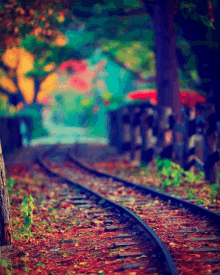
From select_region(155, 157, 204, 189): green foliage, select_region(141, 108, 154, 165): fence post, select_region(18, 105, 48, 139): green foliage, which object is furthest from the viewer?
select_region(18, 105, 48, 139): green foliage

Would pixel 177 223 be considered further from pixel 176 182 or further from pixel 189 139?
pixel 189 139

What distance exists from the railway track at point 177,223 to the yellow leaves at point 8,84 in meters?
21.4

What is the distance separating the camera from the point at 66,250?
471 centimetres

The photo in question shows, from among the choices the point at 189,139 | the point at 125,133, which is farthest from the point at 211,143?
the point at 125,133

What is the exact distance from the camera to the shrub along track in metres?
4.00

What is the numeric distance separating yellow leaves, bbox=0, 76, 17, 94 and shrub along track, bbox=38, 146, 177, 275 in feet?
76.0

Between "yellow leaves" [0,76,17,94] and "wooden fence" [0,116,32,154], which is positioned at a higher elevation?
"yellow leaves" [0,76,17,94]

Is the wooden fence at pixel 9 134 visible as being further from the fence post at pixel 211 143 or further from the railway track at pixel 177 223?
the fence post at pixel 211 143

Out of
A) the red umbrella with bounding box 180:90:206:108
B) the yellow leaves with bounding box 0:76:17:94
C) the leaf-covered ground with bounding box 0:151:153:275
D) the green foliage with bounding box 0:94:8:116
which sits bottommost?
the leaf-covered ground with bounding box 0:151:153:275

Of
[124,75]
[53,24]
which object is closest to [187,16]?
[53,24]

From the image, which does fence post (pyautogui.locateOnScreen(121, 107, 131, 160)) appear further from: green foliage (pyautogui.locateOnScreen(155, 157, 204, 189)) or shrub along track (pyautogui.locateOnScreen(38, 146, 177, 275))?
shrub along track (pyautogui.locateOnScreen(38, 146, 177, 275))

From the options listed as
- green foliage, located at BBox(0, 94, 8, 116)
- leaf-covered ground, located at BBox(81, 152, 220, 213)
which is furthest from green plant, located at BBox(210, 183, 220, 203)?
green foliage, located at BBox(0, 94, 8, 116)

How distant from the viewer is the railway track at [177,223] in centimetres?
404

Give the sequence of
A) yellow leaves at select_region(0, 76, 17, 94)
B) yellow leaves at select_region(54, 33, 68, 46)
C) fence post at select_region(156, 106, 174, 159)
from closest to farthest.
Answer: fence post at select_region(156, 106, 174, 159) → yellow leaves at select_region(54, 33, 68, 46) → yellow leaves at select_region(0, 76, 17, 94)
